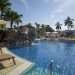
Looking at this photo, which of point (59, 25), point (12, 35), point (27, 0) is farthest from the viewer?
point (59, 25)

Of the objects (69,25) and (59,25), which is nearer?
(69,25)

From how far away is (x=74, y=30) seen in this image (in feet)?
244

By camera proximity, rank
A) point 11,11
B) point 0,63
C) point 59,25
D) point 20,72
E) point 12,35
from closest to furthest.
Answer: point 20,72 → point 0,63 → point 12,35 → point 11,11 → point 59,25

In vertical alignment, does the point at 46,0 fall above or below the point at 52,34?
above

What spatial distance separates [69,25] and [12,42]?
54.3 metres

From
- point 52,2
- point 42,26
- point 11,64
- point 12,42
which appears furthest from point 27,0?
point 42,26

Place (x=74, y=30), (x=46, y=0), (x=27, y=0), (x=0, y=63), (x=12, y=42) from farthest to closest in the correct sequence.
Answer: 1. (x=74, y=30)
2. (x=12, y=42)
3. (x=27, y=0)
4. (x=46, y=0)
5. (x=0, y=63)

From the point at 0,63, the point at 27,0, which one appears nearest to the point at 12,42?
the point at 27,0

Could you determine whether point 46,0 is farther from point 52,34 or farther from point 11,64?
point 52,34

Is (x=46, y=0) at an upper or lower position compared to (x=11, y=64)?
upper

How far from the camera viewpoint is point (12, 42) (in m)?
27.1

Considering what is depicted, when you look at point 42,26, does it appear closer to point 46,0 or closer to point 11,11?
point 11,11

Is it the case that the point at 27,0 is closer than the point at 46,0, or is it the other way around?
the point at 46,0

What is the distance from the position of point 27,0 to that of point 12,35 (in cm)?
977
